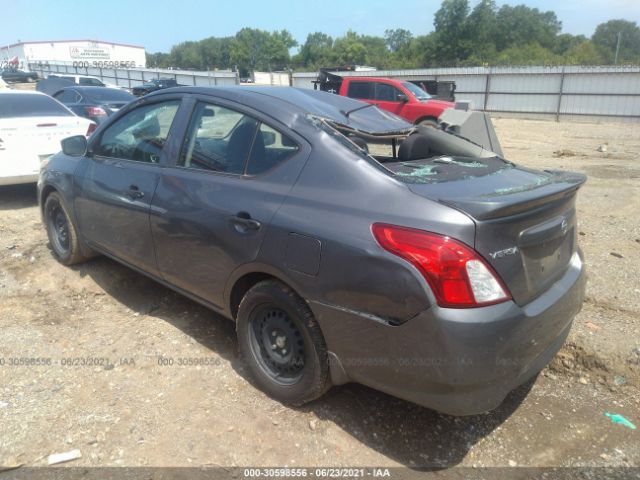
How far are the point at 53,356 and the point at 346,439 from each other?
6.73 feet

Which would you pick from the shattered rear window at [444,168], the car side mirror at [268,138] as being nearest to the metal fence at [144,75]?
the shattered rear window at [444,168]

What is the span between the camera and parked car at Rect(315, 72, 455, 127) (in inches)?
532

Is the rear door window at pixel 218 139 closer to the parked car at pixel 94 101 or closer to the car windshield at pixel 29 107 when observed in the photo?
the car windshield at pixel 29 107

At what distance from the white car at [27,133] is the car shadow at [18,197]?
0.48 m

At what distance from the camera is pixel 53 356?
3281 millimetres

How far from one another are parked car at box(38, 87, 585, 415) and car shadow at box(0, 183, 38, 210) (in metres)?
4.12

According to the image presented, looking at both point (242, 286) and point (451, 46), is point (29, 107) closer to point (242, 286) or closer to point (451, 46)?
point (242, 286)

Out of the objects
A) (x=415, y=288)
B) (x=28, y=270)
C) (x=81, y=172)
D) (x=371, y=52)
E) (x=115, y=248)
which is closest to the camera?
(x=415, y=288)

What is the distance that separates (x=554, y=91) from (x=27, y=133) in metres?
23.6

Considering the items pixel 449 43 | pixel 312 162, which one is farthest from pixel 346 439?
pixel 449 43

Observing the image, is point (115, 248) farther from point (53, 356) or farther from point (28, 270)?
point (28, 270)

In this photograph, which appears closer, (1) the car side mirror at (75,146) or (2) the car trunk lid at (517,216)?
(2) the car trunk lid at (517,216)

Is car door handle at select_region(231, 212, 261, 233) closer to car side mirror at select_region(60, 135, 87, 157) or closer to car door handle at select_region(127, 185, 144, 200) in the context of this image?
car door handle at select_region(127, 185, 144, 200)

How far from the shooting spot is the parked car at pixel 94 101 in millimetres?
11609
